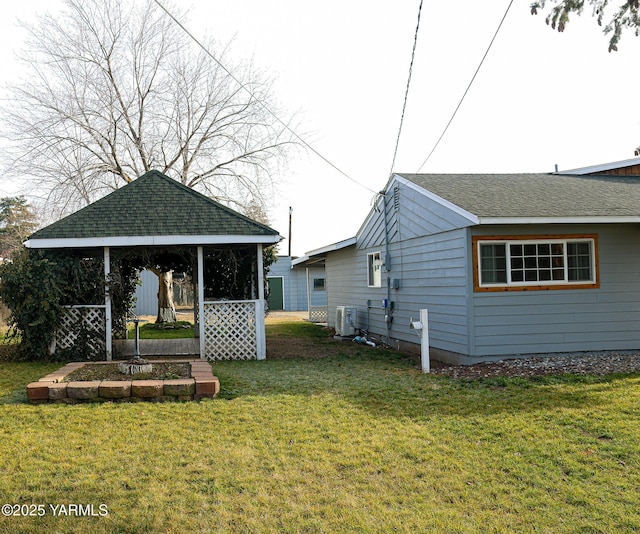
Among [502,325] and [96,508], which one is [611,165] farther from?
[96,508]

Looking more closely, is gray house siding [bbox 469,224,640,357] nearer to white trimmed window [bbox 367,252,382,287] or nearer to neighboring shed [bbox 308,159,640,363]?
neighboring shed [bbox 308,159,640,363]

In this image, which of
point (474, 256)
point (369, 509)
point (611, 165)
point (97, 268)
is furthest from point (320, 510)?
point (611, 165)

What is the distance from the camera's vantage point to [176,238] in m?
10.0

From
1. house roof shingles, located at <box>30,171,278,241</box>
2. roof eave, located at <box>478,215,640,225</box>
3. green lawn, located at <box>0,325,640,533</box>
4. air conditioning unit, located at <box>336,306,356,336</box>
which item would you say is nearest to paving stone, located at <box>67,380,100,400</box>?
green lawn, located at <box>0,325,640,533</box>

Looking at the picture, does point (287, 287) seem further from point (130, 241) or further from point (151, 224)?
point (130, 241)

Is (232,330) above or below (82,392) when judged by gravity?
above

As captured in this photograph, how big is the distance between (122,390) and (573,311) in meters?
7.07

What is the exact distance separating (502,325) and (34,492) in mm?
7249

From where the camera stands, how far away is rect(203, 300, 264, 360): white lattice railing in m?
10.5

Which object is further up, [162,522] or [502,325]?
[502,325]

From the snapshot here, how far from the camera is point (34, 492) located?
12.8ft

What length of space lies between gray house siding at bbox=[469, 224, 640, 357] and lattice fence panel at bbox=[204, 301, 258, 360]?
3.94m

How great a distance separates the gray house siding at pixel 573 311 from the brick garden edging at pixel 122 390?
4.62 metres

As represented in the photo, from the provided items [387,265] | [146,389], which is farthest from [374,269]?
[146,389]
